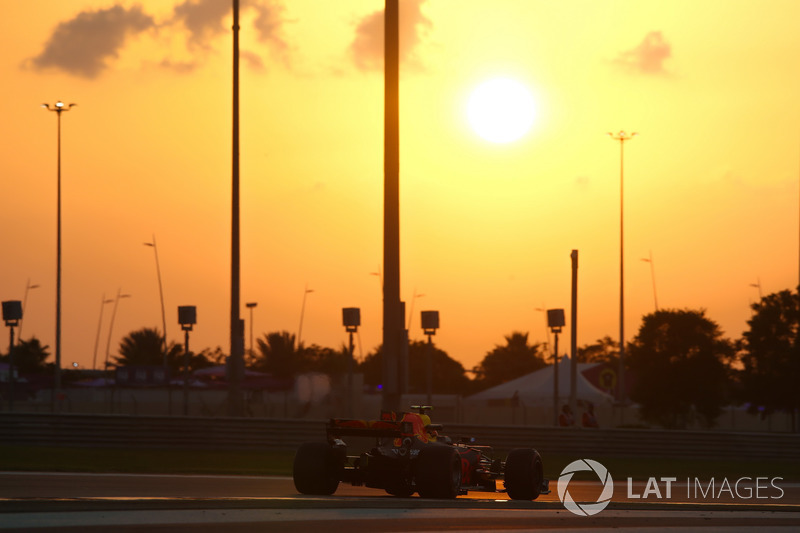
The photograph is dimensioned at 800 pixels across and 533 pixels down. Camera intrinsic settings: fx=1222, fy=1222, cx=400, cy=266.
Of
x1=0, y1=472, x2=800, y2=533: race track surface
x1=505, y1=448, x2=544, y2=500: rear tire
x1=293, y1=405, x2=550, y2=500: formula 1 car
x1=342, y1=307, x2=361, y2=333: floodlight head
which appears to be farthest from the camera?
x1=342, y1=307, x2=361, y2=333: floodlight head

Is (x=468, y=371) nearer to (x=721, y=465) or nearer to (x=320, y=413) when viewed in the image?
(x=320, y=413)

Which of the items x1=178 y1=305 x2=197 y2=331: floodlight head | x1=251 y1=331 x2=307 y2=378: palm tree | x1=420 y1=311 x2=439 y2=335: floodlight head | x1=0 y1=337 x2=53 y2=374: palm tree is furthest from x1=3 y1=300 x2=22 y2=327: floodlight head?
x1=0 y1=337 x2=53 y2=374: palm tree

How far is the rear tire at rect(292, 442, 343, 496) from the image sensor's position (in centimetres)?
1553

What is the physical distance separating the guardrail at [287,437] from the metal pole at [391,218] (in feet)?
29.1

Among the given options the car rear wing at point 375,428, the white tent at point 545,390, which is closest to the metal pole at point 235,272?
the car rear wing at point 375,428

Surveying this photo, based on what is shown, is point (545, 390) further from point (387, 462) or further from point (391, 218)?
point (387, 462)

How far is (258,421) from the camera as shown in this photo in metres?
29.8

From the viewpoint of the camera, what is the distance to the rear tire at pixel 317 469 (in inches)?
611

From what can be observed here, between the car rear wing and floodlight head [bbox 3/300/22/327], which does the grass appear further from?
floodlight head [bbox 3/300/22/327]

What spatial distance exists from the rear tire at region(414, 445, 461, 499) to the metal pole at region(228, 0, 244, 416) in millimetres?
15927

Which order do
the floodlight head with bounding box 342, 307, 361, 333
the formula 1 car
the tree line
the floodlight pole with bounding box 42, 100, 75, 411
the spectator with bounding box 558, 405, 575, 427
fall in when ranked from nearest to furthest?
1. the formula 1 car
2. the spectator with bounding box 558, 405, 575, 427
3. the floodlight head with bounding box 342, 307, 361, 333
4. the floodlight pole with bounding box 42, 100, 75, 411
5. the tree line

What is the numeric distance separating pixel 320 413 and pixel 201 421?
22.2 metres

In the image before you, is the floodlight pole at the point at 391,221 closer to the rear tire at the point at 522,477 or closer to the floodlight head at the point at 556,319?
the rear tire at the point at 522,477

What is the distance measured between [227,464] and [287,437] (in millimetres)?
5396
